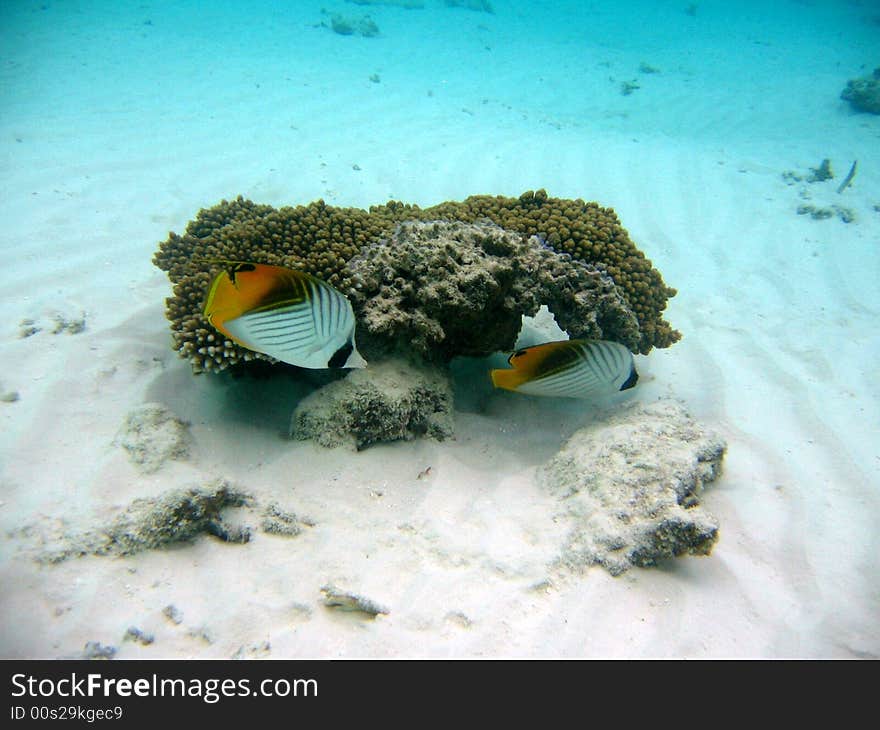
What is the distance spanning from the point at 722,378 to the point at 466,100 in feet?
46.5

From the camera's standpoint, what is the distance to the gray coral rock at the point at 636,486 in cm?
268

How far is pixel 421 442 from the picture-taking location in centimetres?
358

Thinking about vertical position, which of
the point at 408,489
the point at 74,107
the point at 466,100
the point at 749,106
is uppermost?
the point at 749,106

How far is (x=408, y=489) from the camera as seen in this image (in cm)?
320

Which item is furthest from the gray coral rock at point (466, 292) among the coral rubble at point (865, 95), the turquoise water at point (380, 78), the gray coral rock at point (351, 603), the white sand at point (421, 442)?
the coral rubble at point (865, 95)

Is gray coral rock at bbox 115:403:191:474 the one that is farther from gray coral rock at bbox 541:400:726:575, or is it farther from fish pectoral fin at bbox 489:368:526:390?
gray coral rock at bbox 541:400:726:575

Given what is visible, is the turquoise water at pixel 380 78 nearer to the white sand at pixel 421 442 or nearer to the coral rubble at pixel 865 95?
the white sand at pixel 421 442

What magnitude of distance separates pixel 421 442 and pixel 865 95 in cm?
2086

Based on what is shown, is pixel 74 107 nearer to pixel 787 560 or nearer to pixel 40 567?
pixel 40 567

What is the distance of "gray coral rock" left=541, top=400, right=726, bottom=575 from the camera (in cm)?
268

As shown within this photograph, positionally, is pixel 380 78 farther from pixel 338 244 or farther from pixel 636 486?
pixel 636 486

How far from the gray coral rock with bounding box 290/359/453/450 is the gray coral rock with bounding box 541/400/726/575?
1.02 metres

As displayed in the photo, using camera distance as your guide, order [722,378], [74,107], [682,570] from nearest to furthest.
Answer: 1. [682,570]
2. [722,378]
3. [74,107]
